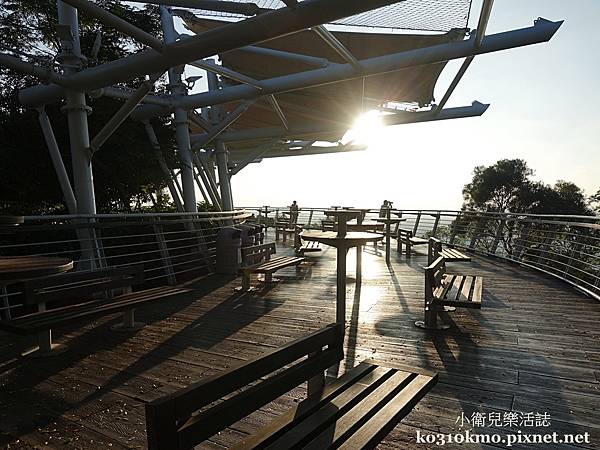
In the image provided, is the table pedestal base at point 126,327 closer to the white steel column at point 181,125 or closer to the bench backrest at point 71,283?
the bench backrest at point 71,283

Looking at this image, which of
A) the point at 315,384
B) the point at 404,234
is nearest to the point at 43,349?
the point at 315,384

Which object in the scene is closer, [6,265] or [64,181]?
[6,265]

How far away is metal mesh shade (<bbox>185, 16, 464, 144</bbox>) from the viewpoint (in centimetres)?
1108

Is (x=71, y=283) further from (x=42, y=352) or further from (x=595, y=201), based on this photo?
(x=595, y=201)

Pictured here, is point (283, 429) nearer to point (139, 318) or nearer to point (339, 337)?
point (339, 337)

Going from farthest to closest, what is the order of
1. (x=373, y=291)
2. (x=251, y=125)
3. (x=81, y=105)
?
(x=251, y=125)
(x=81, y=105)
(x=373, y=291)

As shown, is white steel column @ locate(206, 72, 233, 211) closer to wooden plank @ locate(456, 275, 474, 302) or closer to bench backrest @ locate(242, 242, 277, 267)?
bench backrest @ locate(242, 242, 277, 267)

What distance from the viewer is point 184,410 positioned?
4.15ft

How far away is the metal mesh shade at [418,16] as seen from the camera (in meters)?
7.49

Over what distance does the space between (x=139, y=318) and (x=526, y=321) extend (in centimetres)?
478

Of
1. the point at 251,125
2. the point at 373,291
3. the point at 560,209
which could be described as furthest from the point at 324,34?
the point at 560,209

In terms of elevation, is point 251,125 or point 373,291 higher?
point 251,125

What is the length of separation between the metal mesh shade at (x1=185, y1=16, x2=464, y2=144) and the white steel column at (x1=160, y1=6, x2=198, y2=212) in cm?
54

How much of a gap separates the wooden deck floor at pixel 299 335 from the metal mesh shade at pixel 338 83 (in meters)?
6.35
